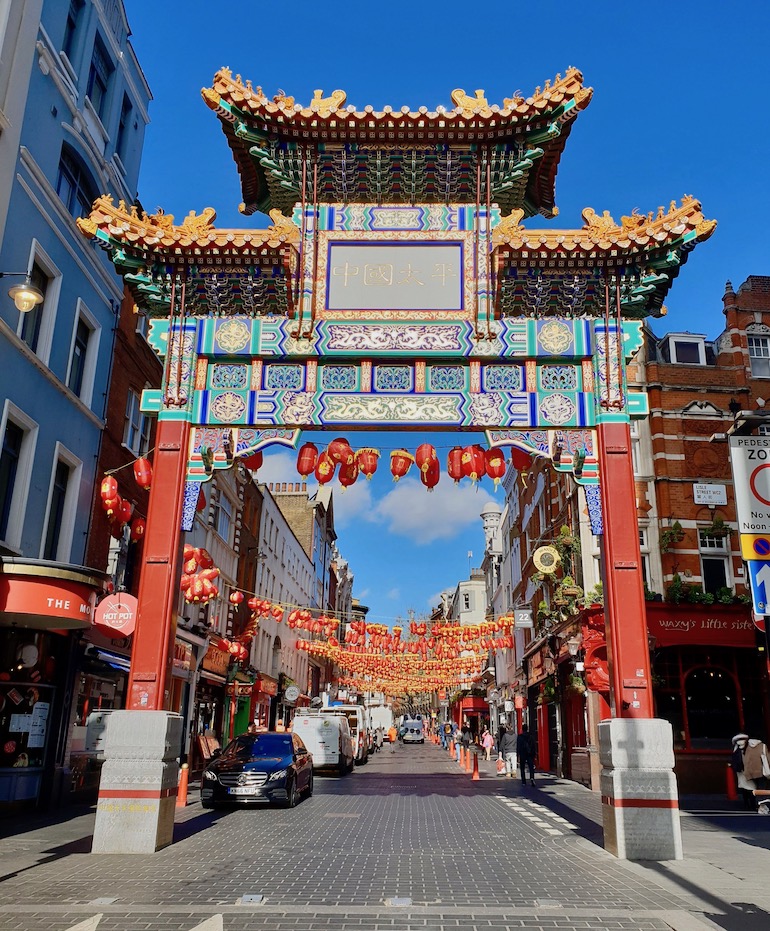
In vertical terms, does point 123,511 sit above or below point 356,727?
above

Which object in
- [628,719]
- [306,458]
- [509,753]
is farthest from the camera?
[509,753]

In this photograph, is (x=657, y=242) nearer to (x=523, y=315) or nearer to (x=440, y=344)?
(x=523, y=315)

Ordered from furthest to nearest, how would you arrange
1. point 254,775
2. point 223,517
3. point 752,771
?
point 223,517 → point 752,771 → point 254,775

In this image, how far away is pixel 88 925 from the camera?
22.9 ft

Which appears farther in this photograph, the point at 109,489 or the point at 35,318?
the point at 35,318

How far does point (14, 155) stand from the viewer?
14352 millimetres

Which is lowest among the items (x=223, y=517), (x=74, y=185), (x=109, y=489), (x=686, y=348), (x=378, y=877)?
(x=378, y=877)

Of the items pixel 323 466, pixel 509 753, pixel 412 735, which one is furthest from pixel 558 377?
pixel 412 735

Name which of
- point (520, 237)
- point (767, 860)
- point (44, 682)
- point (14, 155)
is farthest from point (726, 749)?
point (14, 155)

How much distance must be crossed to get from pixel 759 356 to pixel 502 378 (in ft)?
60.3

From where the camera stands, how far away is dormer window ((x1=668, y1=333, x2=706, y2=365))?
92.8ft

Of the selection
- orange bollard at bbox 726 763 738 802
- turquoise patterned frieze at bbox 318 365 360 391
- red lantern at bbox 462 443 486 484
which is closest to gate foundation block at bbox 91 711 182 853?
turquoise patterned frieze at bbox 318 365 360 391

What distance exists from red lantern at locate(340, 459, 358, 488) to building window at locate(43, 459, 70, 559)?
6.89 m

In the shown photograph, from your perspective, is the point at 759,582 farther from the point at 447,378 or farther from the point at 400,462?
the point at 400,462
